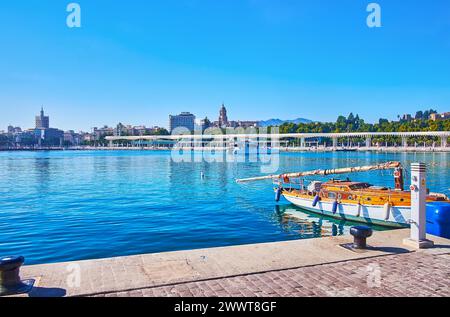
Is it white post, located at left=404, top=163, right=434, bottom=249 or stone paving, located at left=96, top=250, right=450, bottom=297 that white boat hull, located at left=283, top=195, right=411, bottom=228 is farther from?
stone paving, located at left=96, top=250, right=450, bottom=297

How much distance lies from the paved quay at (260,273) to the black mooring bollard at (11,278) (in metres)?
0.29

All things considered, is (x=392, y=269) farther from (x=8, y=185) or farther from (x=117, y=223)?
(x=8, y=185)

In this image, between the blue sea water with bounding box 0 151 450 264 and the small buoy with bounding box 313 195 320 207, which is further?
the small buoy with bounding box 313 195 320 207

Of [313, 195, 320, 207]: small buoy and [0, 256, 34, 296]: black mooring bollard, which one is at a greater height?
[0, 256, 34, 296]: black mooring bollard

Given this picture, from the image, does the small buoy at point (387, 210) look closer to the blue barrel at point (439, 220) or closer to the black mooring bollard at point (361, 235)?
the blue barrel at point (439, 220)

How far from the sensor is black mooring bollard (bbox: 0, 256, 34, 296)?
311 inches

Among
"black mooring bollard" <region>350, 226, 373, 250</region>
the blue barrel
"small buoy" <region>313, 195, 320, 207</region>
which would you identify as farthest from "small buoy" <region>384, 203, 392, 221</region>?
"black mooring bollard" <region>350, 226, 373, 250</region>

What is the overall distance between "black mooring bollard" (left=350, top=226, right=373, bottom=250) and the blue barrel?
372 centimetres

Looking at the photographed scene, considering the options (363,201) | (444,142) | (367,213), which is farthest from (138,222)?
(444,142)

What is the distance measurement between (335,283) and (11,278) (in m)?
6.80

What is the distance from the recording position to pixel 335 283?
27.8 feet

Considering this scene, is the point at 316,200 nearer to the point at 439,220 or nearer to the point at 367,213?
the point at 367,213
